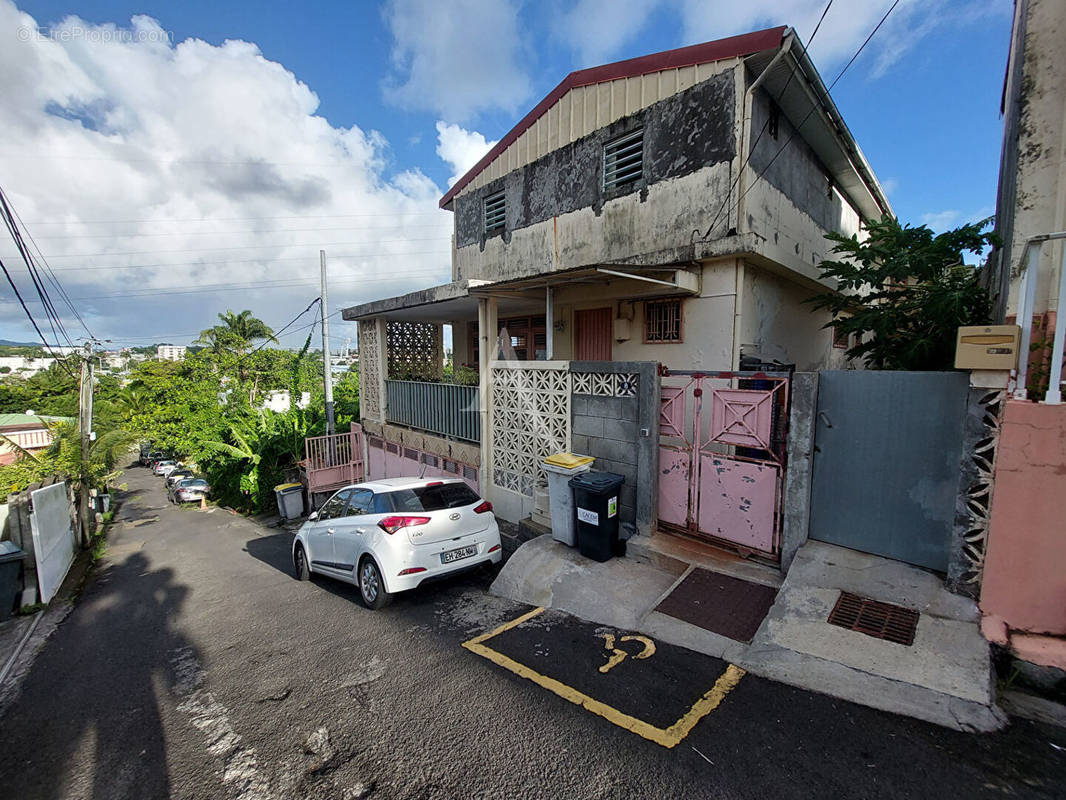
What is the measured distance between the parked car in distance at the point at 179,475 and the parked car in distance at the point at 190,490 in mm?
2348

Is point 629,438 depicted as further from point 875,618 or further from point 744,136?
point 744,136

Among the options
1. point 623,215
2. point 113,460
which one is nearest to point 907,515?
point 623,215

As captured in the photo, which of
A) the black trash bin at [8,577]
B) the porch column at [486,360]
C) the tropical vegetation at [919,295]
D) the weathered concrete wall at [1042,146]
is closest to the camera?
the weathered concrete wall at [1042,146]

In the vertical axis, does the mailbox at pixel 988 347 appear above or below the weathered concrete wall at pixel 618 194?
below

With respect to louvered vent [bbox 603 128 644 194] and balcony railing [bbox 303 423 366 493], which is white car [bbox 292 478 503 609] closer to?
louvered vent [bbox 603 128 644 194]

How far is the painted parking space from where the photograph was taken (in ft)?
10.9

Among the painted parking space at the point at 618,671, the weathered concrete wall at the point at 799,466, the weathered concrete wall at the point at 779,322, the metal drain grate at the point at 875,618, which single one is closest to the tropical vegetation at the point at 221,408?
the painted parking space at the point at 618,671

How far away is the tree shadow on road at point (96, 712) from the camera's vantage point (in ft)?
10.6

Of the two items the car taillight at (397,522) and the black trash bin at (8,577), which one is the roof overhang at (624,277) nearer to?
the car taillight at (397,522)

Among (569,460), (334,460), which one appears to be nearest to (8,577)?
(334,460)

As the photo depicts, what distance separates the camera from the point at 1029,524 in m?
3.62

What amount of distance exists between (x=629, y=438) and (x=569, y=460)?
899mm

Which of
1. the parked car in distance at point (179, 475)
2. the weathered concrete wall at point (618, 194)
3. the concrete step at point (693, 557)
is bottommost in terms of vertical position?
the parked car in distance at point (179, 475)

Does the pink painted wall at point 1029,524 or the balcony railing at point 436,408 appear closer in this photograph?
the pink painted wall at point 1029,524
